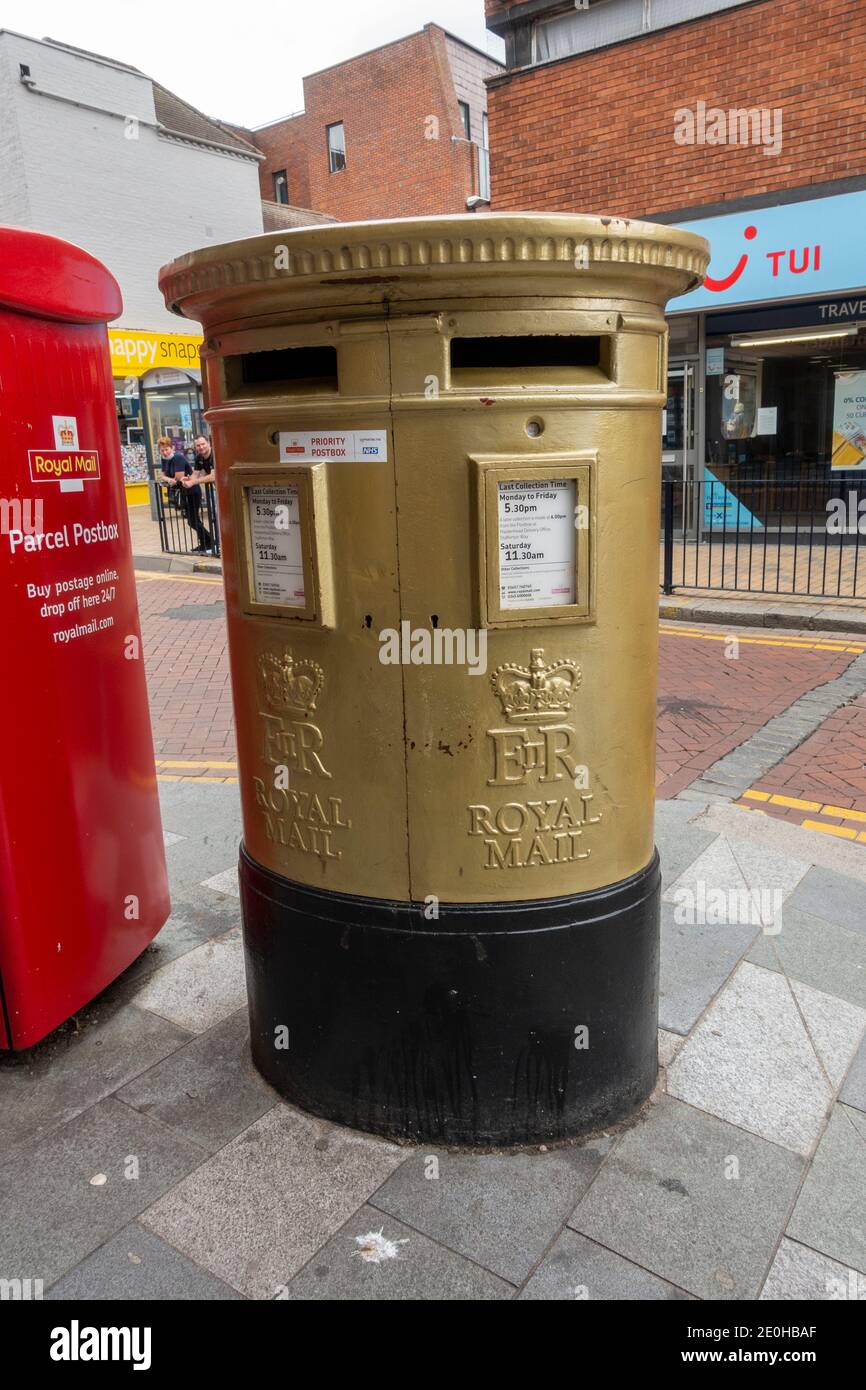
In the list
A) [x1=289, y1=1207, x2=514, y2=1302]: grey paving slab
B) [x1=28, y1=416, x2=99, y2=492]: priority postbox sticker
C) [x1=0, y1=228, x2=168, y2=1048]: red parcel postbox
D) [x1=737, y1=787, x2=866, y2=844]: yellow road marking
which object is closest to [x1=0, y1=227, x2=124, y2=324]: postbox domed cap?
[x1=0, y1=228, x2=168, y2=1048]: red parcel postbox

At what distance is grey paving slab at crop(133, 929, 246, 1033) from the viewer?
124 inches

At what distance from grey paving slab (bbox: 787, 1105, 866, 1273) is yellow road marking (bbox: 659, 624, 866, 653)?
6.34 m

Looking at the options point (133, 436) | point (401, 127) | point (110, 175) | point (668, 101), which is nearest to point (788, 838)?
point (668, 101)

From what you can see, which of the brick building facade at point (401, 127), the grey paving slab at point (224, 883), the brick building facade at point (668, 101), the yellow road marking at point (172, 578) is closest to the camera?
the grey paving slab at point (224, 883)

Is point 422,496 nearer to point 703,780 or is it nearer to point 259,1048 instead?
point 259,1048

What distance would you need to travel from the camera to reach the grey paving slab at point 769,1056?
260cm

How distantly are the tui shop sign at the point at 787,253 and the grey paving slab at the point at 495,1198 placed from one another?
11603mm

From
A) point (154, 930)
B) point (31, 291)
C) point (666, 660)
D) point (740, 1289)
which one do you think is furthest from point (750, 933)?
point (666, 660)

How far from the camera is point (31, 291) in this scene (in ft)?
8.55

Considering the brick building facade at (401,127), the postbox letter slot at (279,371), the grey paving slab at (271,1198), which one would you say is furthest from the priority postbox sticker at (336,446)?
the brick building facade at (401,127)

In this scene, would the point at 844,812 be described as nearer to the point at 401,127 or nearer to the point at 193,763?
the point at 193,763

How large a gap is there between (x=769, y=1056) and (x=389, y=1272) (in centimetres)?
131

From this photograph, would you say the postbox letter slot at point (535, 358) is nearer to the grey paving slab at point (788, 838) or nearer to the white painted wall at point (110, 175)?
the grey paving slab at point (788, 838)

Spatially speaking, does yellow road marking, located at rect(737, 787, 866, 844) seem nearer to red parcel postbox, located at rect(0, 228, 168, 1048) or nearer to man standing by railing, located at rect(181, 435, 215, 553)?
red parcel postbox, located at rect(0, 228, 168, 1048)
